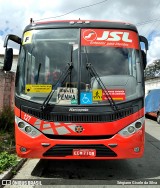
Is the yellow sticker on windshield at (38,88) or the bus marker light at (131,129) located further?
the yellow sticker on windshield at (38,88)

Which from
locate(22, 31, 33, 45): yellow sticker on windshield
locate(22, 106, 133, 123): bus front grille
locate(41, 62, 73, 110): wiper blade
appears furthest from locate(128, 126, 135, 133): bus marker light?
locate(22, 31, 33, 45): yellow sticker on windshield

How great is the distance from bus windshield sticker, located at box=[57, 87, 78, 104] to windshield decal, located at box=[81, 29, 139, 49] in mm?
997

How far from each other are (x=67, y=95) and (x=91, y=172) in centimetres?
189

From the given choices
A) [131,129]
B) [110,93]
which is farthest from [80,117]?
[131,129]

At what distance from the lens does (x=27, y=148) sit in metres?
6.11

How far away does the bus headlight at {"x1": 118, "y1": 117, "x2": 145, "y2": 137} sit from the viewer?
607 centimetres

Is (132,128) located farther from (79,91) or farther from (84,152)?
(79,91)

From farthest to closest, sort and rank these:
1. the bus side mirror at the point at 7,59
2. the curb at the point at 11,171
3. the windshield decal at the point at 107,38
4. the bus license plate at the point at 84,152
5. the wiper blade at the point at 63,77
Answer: the bus side mirror at the point at 7,59
the windshield decal at the point at 107,38
the curb at the point at 11,171
the wiper blade at the point at 63,77
the bus license plate at the point at 84,152

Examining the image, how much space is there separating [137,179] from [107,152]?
0.99m

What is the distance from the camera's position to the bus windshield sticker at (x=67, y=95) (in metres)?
6.11

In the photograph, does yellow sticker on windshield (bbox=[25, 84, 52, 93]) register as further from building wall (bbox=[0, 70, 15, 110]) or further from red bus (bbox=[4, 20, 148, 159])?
building wall (bbox=[0, 70, 15, 110])

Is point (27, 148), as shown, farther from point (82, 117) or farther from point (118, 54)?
point (118, 54)

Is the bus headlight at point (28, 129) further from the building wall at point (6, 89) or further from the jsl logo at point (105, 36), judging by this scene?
the building wall at point (6, 89)

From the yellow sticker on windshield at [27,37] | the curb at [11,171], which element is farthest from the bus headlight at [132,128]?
the yellow sticker on windshield at [27,37]
